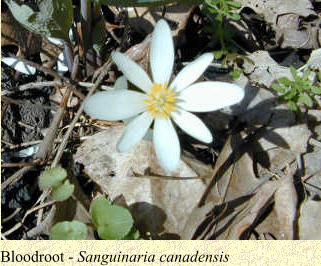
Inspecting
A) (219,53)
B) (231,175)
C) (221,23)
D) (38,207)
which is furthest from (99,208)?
(221,23)

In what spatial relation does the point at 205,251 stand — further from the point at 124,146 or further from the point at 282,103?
the point at 282,103

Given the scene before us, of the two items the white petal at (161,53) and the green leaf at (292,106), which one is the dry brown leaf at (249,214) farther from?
the white petal at (161,53)

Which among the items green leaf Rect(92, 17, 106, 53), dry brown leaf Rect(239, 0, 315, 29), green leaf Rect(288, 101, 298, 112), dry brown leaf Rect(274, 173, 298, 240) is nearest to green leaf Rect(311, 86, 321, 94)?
green leaf Rect(288, 101, 298, 112)

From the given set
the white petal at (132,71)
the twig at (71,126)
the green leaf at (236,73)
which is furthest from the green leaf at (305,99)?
the twig at (71,126)

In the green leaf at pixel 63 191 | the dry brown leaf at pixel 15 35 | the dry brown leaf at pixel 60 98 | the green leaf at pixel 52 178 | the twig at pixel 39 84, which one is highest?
the dry brown leaf at pixel 15 35

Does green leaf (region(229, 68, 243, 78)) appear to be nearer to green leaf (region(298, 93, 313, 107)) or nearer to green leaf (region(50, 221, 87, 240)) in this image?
green leaf (region(298, 93, 313, 107))

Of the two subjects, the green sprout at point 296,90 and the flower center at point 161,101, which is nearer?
the flower center at point 161,101

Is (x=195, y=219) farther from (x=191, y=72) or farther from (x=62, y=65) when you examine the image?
(x=62, y=65)
